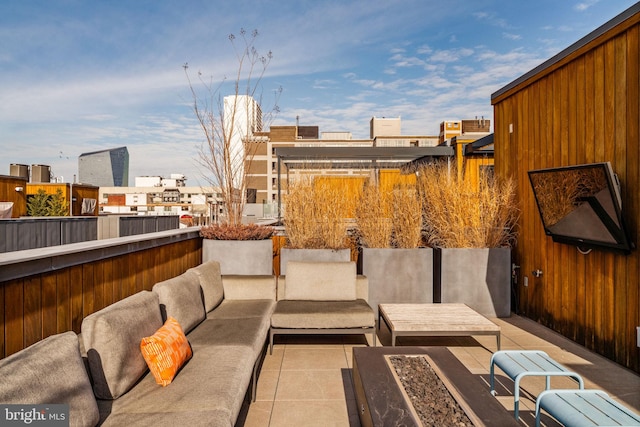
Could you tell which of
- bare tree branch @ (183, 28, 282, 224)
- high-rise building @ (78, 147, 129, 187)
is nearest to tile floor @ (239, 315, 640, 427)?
bare tree branch @ (183, 28, 282, 224)

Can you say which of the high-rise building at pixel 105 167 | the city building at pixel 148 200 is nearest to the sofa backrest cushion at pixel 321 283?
the city building at pixel 148 200

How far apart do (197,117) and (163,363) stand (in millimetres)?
3588

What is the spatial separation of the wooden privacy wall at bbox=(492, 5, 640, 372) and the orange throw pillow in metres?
3.33

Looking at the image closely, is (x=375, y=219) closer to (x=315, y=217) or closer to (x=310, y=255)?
(x=315, y=217)

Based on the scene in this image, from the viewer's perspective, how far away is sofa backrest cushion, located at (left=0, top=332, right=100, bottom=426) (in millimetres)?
1176

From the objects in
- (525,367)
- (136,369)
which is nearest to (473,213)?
(525,367)

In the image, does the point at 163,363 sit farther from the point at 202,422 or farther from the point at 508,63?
the point at 508,63

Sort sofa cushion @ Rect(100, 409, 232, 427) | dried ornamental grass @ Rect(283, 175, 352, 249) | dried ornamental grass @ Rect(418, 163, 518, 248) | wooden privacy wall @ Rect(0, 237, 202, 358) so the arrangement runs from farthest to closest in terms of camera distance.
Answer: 1. dried ornamental grass @ Rect(283, 175, 352, 249)
2. dried ornamental grass @ Rect(418, 163, 518, 248)
3. wooden privacy wall @ Rect(0, 237, 202, 358)
4. sofa cushion @ Rect(100, 409, 232, 427)

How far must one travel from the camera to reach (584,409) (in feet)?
5.55

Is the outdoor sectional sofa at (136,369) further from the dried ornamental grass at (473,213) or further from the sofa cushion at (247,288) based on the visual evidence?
the dried ornamental grass at (473,213)

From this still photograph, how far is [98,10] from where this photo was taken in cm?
691

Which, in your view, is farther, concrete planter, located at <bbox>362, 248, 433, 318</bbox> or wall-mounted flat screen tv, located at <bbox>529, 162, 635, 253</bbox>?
concrete planter, located at <bbox>362, 248, 433, 318</bbox>

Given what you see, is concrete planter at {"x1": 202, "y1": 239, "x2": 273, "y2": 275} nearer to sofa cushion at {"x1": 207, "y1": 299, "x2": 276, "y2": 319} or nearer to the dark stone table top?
sofa cushion at {"x1": 207, "y1": 299, "x2": 276, "y2": 319}

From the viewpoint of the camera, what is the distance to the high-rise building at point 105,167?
105188 millimetres
